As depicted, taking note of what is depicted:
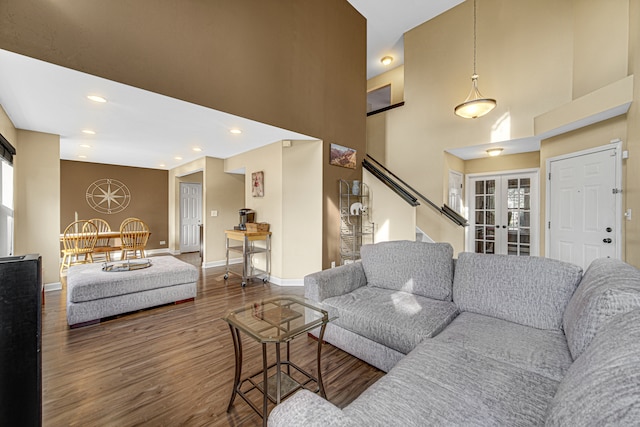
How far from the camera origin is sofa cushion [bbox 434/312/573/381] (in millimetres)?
1297

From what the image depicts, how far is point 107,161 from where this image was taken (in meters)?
6.16

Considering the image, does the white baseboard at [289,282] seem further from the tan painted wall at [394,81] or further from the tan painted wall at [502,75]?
the tan painted wall at [394,81]

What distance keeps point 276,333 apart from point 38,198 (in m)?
4.43

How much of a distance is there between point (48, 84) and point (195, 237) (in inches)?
219

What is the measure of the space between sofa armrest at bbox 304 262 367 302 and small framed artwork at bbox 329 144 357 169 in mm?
2264

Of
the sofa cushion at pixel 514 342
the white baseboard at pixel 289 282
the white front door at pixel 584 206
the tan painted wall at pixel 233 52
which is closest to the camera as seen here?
the sofa cushion at pixel 514 342

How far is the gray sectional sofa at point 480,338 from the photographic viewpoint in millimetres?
722

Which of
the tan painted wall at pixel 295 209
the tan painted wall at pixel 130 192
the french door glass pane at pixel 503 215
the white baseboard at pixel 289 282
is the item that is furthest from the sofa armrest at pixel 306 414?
the tan painted wall at pixel 130 192

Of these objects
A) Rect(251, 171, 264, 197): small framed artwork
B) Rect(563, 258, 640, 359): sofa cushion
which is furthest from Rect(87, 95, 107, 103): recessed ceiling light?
Rect(563, 258, 640, 359): sofa cushion

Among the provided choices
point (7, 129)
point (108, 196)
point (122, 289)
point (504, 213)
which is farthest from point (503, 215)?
point (108, 196)

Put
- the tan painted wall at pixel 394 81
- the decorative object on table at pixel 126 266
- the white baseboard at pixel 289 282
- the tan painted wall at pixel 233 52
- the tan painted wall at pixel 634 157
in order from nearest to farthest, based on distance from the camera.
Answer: the tan painted wall at pixel 233 52 → the tan painted wall at pixel 634 157 → the decorative object on table at pixel 126 266 → the white baseboard at pixel 289 282 → the tan painted wall at pixel 394 81

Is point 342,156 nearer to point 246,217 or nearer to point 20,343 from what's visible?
point 246,217

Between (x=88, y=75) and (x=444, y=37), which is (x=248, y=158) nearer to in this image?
(x=88, y=75)

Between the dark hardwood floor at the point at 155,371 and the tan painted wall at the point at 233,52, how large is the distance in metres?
2.15
